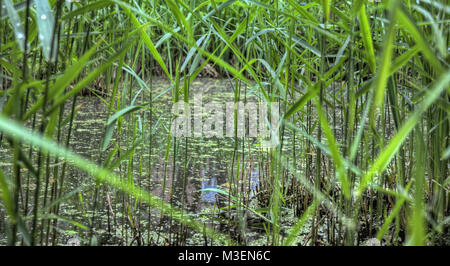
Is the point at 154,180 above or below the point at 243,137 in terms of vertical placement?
below

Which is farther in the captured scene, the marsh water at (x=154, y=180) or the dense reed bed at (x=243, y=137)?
the marsh water at (x=154, y=180)

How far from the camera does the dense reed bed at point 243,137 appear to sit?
1.69 feet

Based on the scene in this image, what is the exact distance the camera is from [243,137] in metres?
0.98

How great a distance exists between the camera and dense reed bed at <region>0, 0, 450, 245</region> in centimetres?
51

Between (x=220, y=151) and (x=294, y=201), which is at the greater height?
(x=220, y=151)

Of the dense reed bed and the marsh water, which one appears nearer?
the dense reed bed

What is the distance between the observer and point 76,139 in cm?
179

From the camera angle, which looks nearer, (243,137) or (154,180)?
(243,137)
